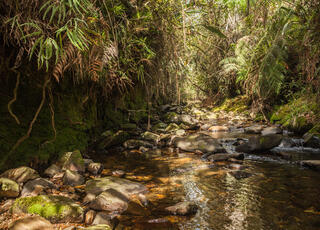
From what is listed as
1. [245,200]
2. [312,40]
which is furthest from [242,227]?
[312,40]

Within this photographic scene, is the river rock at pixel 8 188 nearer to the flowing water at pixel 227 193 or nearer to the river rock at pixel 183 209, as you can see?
the flowing water at pixel 227 193

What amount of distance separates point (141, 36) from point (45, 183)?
7.98 feet

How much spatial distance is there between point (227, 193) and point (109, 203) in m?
1.16

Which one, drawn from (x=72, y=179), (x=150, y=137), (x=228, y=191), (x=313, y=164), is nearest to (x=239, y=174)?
(x=228, y=191)

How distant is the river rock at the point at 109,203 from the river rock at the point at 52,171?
84 centimetres

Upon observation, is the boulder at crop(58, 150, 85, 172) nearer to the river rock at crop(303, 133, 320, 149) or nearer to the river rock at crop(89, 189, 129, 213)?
the river rock at crop(89, 189, 129, 213)

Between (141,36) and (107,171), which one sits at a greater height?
(141,36)

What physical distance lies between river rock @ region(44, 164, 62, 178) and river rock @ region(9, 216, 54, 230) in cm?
99

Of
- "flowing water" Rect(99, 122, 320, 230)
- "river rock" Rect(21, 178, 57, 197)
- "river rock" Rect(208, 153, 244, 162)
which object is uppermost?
"river rock" Rect(21, 178, 57, 197)

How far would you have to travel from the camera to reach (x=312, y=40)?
2.25m

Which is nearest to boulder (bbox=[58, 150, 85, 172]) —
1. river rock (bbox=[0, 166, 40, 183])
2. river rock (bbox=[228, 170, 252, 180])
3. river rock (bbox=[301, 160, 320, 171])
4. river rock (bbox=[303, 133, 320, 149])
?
river rock (bbox=[0, 166, 40, 183])

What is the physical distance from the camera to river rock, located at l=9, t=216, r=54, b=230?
1.26 metres

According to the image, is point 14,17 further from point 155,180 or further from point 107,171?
point 155,180

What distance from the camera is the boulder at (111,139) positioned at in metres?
3.81
